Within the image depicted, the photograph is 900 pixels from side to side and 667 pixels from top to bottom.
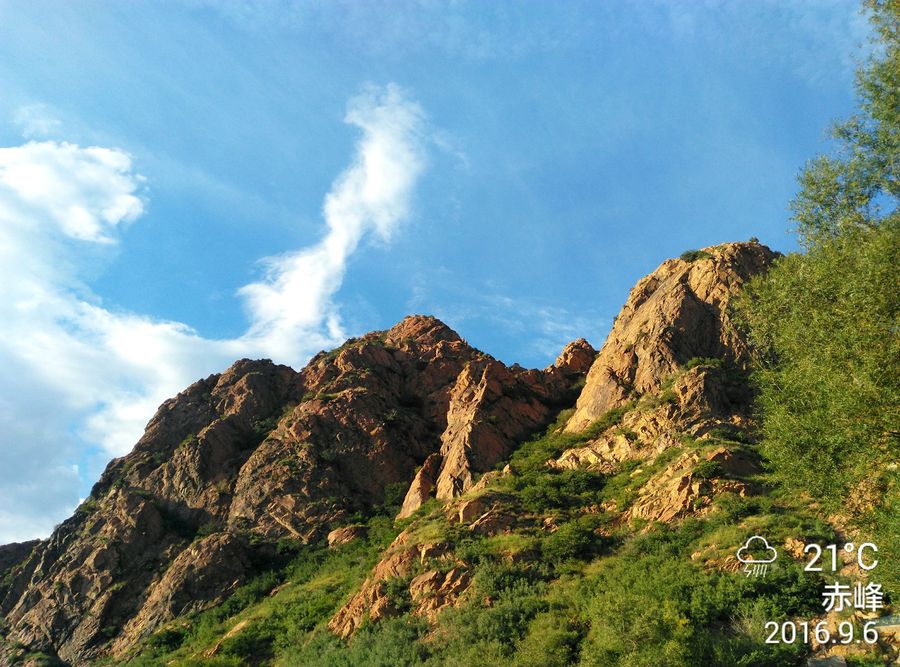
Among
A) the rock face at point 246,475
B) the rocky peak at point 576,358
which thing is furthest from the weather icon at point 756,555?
the rocky peak at point 576,358

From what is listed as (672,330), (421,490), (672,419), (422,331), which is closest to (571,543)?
(672,419)

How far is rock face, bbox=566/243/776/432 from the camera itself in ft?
180

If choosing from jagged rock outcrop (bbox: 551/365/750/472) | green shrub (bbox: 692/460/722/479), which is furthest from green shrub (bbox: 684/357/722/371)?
green shrub (bbox: 692/460/722/479)

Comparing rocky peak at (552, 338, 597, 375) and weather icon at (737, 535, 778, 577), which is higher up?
rocky peak at (552, 338, 597, 375)

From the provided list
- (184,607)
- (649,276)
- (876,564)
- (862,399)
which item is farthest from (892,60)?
(184,607)

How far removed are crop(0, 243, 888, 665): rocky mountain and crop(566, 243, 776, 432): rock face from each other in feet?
0.61

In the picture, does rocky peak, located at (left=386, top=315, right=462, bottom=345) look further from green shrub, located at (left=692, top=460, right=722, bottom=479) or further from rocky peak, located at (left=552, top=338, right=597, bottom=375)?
green shrub, located at (left=692, top=460, right=722, bottom=479)

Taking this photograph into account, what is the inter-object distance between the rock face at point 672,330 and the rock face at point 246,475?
25.1ft

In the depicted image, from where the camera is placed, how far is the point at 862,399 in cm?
1917

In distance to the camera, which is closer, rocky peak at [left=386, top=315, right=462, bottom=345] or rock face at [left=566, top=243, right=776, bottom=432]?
rock face at [left=566, top=243, right=776, bottom=432]

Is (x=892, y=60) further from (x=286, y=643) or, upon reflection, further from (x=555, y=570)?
(x=286, y=643)

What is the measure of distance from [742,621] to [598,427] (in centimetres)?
2564

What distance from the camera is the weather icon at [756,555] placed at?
1219 inches

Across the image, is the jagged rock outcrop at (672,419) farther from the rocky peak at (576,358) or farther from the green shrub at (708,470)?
the rocky peak at (576,358)
